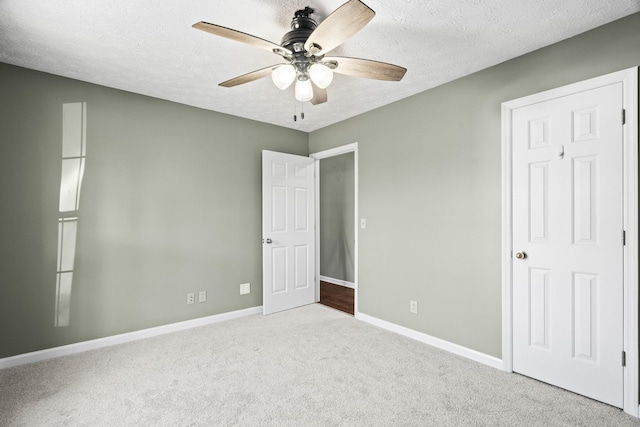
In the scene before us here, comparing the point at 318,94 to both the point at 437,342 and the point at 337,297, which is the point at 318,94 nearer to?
the point at 437,342

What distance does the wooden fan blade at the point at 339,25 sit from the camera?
4.65 feet

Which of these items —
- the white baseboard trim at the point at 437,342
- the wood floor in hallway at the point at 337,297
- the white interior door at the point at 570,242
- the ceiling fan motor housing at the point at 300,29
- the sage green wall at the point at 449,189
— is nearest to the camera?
the ceiling fan motor housing at the point at 300,29

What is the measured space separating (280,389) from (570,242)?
2.31m

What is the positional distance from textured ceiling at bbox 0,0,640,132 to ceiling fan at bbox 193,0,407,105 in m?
0.15

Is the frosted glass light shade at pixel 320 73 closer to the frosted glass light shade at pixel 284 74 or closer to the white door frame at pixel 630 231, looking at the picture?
the frosted glass light shade at pixel 284 74

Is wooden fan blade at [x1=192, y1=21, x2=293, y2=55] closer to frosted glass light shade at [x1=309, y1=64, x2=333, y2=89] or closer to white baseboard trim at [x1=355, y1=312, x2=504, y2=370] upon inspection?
frosted glass light shade at [x1=309, y1=64, x2=333, y2=89]

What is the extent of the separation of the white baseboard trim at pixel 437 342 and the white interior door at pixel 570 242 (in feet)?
0.67

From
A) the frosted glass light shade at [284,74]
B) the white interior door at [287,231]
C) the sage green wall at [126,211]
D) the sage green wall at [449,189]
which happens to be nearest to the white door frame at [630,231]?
the sage green wall at [449,189]

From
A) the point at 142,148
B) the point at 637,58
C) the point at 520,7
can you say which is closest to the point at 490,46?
the point at 520,7

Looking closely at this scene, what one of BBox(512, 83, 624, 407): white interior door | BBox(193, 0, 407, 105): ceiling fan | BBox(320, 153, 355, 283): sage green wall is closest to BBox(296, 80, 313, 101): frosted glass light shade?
BBox(193, 0, 407, 105): ceiling fan

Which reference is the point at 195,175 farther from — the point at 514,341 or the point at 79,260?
the point at 514,341

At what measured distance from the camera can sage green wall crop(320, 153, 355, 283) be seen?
5.59 meters

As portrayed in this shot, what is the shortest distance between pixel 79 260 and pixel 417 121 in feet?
11.5

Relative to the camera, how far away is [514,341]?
2.53 metres
